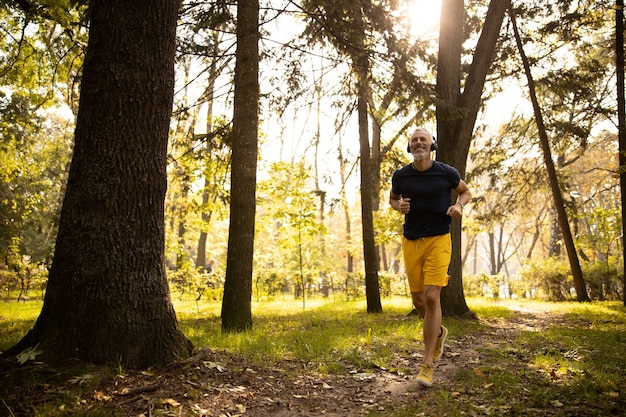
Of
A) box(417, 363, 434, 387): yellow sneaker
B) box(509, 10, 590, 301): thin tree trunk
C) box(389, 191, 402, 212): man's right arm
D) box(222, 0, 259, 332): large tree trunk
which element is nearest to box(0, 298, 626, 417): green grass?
box(417, 363, 434, 387): yellow sneaker

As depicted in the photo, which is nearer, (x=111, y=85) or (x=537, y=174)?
(x=111, y=85)

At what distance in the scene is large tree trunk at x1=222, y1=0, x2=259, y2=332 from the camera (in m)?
5.95

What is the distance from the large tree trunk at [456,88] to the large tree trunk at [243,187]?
3.91m

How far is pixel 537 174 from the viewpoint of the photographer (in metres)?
13.5

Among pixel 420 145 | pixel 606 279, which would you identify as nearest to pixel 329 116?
pixel 420 145

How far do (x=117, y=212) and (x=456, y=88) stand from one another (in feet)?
23.3

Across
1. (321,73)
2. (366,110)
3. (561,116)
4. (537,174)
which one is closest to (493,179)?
(537,174)

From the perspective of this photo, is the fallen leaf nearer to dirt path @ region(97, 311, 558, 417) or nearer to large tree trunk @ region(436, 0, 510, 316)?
dirt path @ region(97, 311, 558, 417)

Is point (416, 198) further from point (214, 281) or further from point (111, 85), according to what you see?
point (214, 281)

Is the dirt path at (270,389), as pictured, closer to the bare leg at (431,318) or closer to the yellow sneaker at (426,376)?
the yellow sneaker at (426,376)

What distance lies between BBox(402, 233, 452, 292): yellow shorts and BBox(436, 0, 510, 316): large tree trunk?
447cm

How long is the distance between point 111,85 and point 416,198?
117 inches

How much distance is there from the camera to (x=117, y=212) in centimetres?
334

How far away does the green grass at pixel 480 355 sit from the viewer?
10.1 feet
